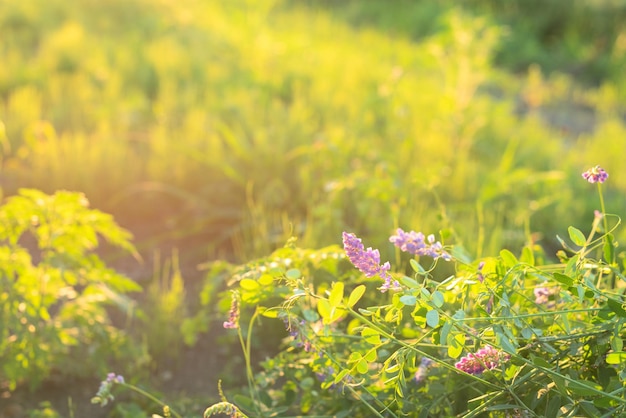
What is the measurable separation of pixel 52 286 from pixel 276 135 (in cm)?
166

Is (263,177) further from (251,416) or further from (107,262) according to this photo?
(251,416)

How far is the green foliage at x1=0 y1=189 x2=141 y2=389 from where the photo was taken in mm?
2291

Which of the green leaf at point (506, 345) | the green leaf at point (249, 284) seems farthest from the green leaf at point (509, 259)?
the green leaf at point (249, 284)

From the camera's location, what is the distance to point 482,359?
1656mm

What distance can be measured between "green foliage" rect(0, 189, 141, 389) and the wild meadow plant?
1.87 ft

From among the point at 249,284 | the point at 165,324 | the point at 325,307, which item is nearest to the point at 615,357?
the point at 325,307

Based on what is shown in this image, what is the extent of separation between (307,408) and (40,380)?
899 millimetres

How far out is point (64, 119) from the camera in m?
4.30

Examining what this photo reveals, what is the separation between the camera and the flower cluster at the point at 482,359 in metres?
→ 1.65

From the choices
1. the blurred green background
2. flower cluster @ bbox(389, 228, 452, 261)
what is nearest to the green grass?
the blurred green background

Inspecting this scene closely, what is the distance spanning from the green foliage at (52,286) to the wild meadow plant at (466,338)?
0.57 metres

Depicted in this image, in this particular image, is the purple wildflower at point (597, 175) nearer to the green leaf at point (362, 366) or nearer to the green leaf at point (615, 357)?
the green leaf at point (615, 357)

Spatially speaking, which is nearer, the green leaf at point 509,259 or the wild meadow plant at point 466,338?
the wild meadow plant at point 466,338

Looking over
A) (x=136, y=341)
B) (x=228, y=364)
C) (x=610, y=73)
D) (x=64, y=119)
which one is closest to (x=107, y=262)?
(x=136, y=341)
